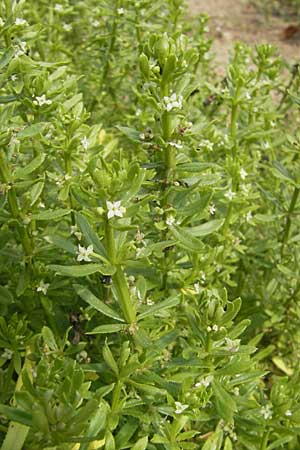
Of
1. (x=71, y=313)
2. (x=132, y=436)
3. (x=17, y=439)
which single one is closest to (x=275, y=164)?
(x=71, y=313)

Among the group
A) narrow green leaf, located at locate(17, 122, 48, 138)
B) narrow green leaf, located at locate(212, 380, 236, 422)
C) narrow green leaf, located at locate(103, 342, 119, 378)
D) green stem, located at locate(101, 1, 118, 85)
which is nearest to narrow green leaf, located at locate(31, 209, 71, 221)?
narrow green leaf, located at locate(17, 122, 48, 138)

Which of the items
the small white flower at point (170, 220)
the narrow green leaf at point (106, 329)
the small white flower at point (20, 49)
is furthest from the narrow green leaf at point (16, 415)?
the small white flower at point (20, 49)

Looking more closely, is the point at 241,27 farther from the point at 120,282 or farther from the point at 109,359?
the point at 109,359

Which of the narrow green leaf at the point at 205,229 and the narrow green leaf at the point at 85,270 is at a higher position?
the narrow green leaf at the point at 85,270

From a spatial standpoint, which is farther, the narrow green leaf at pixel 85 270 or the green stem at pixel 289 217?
the green stem at pixel 289 217

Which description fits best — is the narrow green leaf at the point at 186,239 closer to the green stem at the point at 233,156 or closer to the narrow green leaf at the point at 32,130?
the narrow green leaf at the point at 32,130

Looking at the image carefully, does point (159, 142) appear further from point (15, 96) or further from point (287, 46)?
point (287, 46)

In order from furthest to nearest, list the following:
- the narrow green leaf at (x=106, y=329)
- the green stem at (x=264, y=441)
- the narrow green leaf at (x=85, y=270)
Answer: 1. the green stem at (x=264, y=441)
2. the narrow green leaf at (x=106, y=329)
3. the narrow green leaf at (x=85, y=270)
